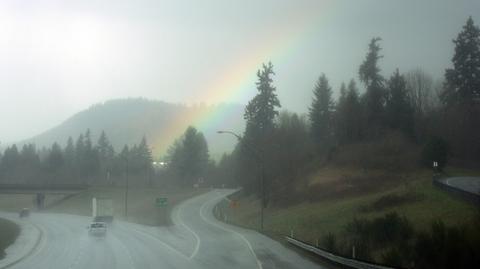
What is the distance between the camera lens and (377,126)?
8575cm

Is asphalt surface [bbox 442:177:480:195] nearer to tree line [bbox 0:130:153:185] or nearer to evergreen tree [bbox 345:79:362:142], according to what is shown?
evergreen tree [bbox 345:79:362:142]

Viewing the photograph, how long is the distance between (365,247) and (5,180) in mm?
175795

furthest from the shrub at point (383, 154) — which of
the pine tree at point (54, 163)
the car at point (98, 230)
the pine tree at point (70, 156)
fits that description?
the pine tree at point (70, 156)

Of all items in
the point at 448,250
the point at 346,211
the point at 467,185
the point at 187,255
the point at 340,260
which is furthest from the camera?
the point at 346,211

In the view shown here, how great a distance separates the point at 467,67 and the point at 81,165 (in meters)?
122

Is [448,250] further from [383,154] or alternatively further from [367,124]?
[367,124]

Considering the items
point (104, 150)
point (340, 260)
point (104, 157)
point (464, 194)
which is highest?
point (104, 150)

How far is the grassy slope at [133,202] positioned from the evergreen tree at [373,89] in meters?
34.0

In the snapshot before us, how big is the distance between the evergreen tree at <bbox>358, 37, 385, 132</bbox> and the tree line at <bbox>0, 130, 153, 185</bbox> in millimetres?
77652

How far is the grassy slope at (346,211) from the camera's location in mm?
33812

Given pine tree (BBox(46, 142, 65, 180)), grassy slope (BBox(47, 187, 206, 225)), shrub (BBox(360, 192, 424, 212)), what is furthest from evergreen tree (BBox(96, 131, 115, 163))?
shrub (BBox(360, 192, 424, 212))

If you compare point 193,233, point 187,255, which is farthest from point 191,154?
point 187,255

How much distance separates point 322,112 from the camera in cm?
10131

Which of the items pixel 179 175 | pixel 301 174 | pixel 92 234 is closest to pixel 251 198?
pixel 301 174
